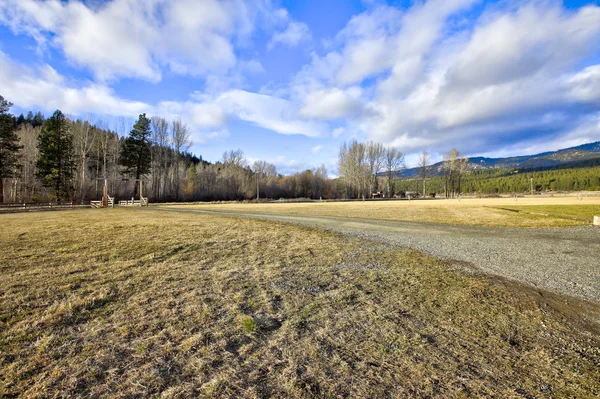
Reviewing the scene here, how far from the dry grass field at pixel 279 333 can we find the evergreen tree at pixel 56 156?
47424 millimetres

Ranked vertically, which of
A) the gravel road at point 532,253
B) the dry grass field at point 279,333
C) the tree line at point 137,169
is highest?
the tree line at point 137,169

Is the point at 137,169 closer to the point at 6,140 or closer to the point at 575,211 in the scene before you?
the point at 6,140

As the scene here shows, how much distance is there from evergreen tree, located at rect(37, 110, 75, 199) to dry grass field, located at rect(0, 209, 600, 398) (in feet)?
156

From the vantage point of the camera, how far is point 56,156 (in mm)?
42844

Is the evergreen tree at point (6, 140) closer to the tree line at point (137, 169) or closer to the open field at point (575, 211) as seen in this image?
the tree line at point (137, 169)

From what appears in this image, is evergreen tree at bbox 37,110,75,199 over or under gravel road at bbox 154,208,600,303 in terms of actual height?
over

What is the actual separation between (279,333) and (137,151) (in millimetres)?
59923

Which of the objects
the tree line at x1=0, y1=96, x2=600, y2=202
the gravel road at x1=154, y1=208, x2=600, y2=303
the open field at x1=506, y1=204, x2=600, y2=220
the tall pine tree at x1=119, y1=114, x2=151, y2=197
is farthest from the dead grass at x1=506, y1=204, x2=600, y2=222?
the tall pine tree at x1=119, y1=114, x2=151, y2=197

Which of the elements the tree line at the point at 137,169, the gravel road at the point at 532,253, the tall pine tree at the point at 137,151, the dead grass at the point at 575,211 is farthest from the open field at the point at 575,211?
the tall pine tree at the point at 137,151

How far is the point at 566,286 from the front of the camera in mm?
5891

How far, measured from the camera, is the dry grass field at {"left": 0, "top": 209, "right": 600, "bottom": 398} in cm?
256

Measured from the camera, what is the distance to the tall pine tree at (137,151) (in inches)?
2092

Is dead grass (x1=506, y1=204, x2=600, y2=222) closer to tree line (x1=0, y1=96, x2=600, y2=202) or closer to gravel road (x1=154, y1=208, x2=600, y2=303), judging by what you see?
gravel road (x1=154, y1=208, x2=600, y2=303)

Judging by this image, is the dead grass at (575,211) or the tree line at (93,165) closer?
the dead grass at (575,211)
